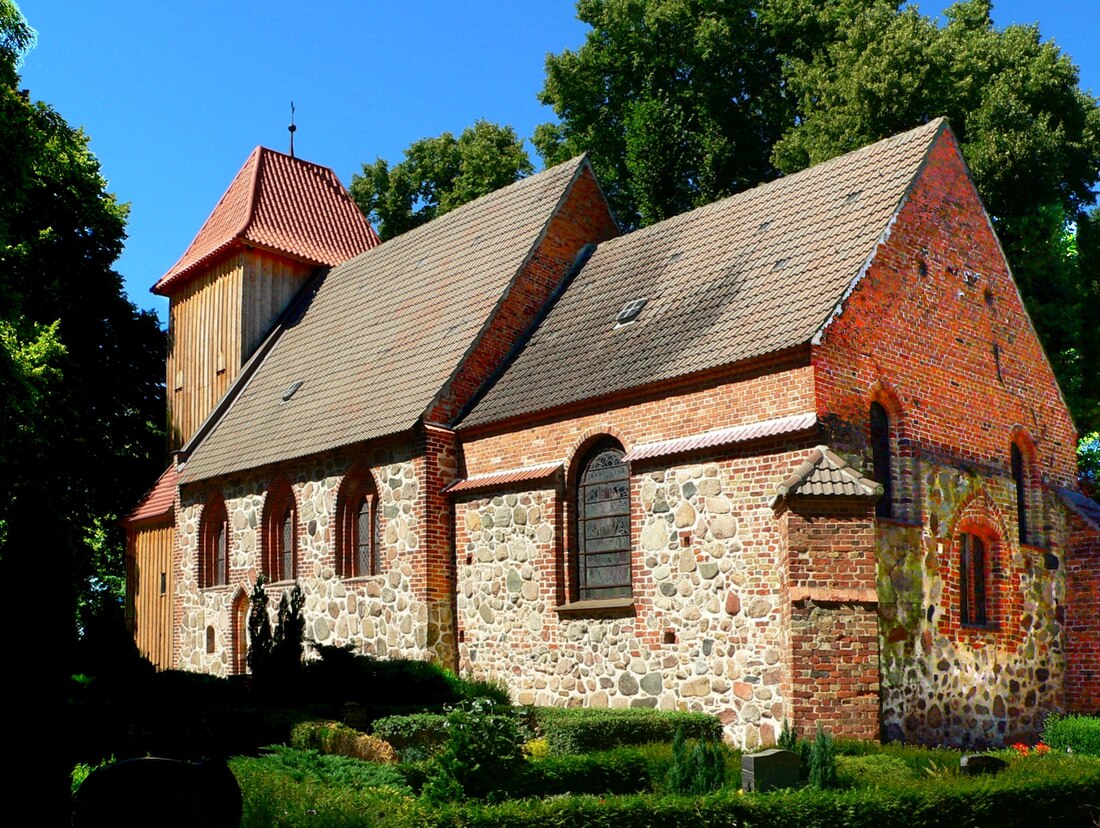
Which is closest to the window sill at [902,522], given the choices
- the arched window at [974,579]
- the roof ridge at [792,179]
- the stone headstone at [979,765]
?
the arched window at [974,579]

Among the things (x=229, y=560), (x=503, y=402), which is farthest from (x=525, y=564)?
(x=229, y=560)

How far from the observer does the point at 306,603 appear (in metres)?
21.1

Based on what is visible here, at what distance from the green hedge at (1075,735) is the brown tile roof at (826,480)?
5.29 metres

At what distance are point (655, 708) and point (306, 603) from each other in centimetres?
807

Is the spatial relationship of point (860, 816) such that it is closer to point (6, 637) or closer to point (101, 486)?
point (6, 637)

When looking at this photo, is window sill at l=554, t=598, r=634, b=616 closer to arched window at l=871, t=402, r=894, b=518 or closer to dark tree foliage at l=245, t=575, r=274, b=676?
arched window at l=871, t=402, r=894, b=518

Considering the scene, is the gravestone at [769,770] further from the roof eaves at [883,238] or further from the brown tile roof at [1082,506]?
the brown tile roof at [1082,506]

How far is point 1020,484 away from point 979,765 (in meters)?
7.49

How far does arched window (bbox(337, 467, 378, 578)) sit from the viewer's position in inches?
795

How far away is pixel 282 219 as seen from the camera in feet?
89.0

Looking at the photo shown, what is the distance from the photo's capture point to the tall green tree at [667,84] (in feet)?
112

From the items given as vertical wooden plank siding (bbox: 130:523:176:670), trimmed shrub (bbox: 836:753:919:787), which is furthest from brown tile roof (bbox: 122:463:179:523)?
trimmed shrub (bbox: 836:753:919:787)

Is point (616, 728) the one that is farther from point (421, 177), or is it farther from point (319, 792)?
point (421, 177)

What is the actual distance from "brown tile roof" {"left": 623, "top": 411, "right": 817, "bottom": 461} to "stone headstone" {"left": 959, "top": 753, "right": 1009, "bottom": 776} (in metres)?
4.14
